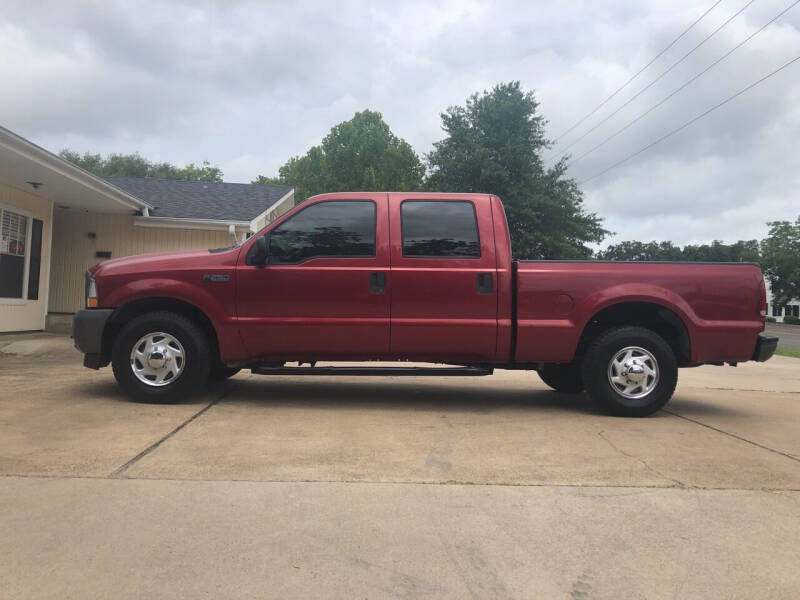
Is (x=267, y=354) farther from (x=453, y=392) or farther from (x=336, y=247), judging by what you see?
(x=453, y=392)

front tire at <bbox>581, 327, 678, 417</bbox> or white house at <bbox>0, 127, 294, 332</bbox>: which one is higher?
white house at <bbox>0, 127, 294, 332</bbox>

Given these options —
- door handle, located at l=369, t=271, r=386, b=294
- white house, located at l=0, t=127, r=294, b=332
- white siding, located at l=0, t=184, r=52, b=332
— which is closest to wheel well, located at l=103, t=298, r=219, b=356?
door handle, located at l=369, t=271, r=386, b=294

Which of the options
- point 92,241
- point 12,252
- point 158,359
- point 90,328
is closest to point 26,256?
point 12,252

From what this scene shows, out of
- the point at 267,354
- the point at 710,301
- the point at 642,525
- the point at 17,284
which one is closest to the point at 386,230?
the point at 267,354

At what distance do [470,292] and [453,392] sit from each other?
72.4 inches

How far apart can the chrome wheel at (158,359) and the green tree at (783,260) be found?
76.5 metres

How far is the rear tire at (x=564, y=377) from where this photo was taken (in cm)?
687

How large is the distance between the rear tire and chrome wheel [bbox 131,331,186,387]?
150 inches

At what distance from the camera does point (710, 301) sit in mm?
5625

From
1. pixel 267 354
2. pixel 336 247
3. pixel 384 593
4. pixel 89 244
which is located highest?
pixel 89 244

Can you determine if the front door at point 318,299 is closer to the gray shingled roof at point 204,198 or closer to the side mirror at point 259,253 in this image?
the side mirror at point 259,253

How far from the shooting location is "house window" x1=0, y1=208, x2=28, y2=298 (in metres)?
12.0

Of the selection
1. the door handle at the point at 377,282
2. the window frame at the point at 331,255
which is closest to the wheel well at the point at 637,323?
the door handle at the point at 377,282

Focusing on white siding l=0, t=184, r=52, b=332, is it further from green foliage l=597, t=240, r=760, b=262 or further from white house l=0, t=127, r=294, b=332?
green foliage l=597, t=240, r=760, b=262
